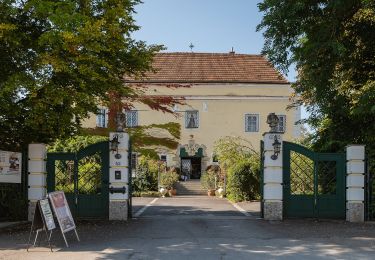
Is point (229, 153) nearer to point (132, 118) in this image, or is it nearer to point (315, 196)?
point (132, 118)

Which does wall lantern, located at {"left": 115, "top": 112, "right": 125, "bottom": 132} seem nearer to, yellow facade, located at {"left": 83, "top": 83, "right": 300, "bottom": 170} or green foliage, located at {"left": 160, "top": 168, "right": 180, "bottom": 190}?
green foliage, located at {"left": 160, "top": 168, "right": 180, "bottom": 190}

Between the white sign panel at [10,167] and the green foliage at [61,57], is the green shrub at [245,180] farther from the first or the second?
the white sign panel at [10,167]

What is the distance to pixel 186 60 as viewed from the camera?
43625mm

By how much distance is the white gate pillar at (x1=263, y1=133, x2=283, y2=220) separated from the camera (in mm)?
15867

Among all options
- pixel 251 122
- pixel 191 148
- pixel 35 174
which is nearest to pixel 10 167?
pixel 35 174

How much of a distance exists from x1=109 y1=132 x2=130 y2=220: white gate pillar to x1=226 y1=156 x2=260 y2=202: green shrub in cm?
1035

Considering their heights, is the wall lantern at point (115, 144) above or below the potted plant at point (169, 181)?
above

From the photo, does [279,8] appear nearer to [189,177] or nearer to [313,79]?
[313,79]

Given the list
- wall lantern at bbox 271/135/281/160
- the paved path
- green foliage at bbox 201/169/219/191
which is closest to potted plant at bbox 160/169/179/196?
green foliage at bbox 201/169/219/191

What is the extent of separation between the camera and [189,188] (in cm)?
3684

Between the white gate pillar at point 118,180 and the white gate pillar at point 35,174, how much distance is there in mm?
2048

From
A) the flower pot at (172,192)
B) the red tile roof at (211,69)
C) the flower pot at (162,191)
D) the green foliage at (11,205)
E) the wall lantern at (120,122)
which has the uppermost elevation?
the red tile roof at (211,69)

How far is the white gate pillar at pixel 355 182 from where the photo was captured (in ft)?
51.7

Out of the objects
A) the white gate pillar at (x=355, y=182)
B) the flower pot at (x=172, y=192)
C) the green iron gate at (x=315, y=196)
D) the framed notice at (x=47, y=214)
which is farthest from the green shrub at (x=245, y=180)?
the framed notice at (x=47, y=214)
